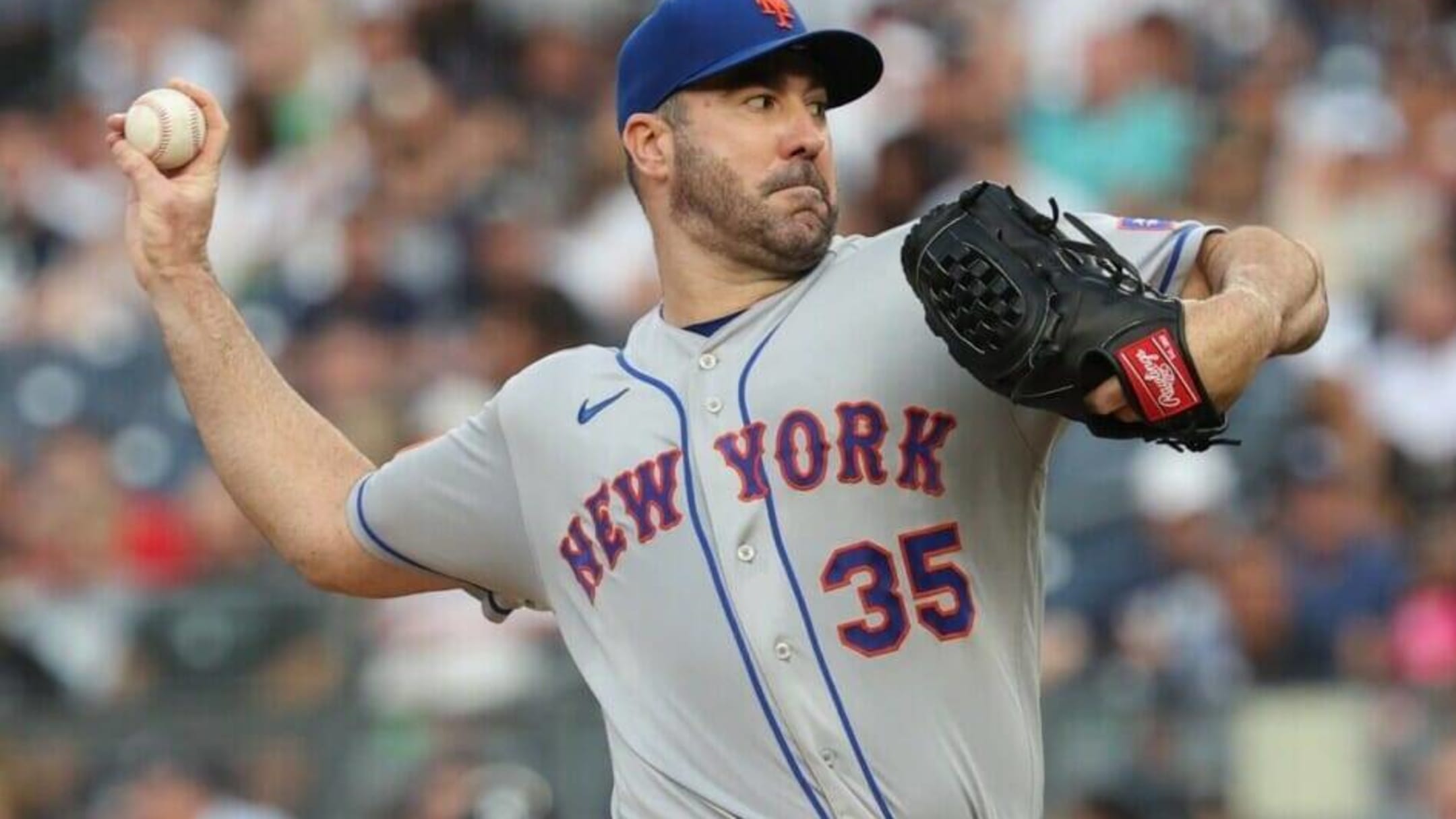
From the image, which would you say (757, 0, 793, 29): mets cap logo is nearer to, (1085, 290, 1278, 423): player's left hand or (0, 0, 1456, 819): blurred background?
(1085, 290, 1278, 423): player's left hand

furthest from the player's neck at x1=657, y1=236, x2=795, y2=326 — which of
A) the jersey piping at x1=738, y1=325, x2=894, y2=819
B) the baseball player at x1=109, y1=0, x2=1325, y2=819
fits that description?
the jersey piping at x1=738, y1=325, x2=894, y2=819

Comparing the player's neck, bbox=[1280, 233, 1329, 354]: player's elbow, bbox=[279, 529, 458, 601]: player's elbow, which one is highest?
bbox=[1280, 233, 1329, 354]: player's elbow

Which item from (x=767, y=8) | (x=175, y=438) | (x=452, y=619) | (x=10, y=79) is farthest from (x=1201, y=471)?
(x=10, y=79)

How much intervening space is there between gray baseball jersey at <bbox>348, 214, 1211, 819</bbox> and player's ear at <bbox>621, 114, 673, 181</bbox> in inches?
10.9

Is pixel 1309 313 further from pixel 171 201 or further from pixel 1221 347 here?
pixel 171 201

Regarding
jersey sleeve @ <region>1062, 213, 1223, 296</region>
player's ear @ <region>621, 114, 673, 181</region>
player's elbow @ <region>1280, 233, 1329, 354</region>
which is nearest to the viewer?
player's elbow @ <region>1280, 233, 1329, 354</region>

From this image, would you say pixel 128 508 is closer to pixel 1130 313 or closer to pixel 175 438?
pixel 175 438

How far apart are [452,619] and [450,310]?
1.68m

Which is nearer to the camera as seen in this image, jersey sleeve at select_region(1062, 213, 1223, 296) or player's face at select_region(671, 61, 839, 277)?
jersey sleeve at select_region(1062, 213, 1223, 296)

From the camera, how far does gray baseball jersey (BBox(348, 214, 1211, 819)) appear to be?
A: 11.9 feet

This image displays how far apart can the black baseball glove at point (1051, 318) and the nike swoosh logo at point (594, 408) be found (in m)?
0.67

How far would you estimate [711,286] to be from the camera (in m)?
3.95

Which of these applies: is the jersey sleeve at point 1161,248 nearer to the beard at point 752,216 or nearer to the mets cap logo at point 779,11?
the beard at point 752,216

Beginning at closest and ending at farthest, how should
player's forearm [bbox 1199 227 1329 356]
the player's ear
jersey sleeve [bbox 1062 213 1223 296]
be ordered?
player's forearm [bbox 1199 227 1329 356] → jersey sleeve [bbox 1062 213 1223 296] → the player's ear
